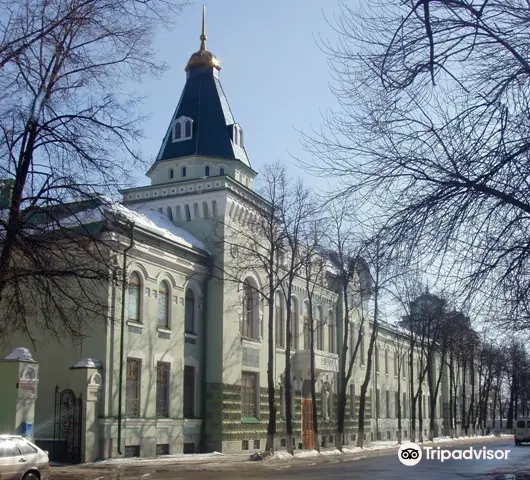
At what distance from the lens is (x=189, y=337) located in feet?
109

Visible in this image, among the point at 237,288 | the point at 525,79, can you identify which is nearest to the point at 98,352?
the point at 237,288

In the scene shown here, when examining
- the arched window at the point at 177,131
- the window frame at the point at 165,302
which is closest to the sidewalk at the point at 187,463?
the window frame at the point at 165,302

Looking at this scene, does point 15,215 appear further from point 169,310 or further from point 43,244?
point 169,310

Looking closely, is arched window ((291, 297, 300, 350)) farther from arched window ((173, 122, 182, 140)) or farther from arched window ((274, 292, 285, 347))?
arched window ((173, 122, 182, 140))

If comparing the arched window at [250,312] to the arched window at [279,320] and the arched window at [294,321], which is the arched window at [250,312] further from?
the arched window at [294,321]

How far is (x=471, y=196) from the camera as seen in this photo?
1095 centimetres

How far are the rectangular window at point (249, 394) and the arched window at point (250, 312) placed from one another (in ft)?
6.74

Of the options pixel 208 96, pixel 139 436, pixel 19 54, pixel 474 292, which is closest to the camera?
pixel 474 292

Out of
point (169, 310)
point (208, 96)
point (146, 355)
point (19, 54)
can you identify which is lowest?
point (146, 355)

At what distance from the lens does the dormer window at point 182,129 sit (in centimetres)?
3978

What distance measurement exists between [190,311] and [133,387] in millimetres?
5781

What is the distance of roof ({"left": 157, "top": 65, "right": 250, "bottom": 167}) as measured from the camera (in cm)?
3906

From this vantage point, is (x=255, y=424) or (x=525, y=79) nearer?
(x=525, y=79)

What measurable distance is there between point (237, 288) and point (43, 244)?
21.7 m
